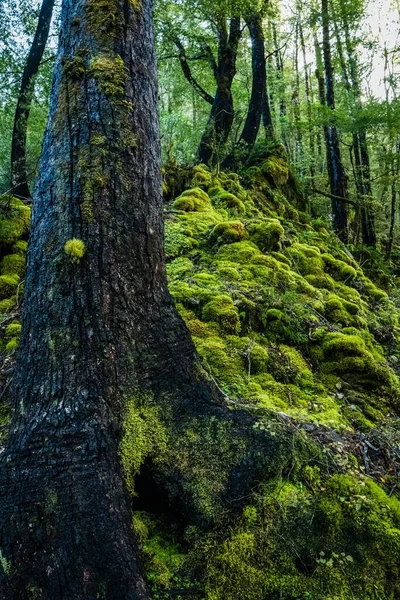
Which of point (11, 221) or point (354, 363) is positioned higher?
point (11, 221)

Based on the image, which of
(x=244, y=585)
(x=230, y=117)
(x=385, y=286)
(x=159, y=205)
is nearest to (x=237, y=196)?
(x=230, y=117)

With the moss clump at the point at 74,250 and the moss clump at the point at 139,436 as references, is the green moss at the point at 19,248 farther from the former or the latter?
the moss clump at the point at 139,436

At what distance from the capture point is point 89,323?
2215mm

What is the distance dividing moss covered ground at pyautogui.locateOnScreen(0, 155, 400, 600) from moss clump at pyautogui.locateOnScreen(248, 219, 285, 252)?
0.02 meters

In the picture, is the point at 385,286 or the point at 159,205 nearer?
the point at 159,205

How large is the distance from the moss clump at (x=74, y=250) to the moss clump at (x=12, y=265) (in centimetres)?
333

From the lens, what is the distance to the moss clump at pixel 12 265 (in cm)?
523

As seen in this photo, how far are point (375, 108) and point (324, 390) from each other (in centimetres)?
1031

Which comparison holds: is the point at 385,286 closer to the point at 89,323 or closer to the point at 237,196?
the point at 237,196

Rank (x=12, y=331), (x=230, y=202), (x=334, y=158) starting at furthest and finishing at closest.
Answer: (x=334, y=158) < (x=230, y=202) < (x=12, y=331)

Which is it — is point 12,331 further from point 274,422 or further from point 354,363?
point 354,363

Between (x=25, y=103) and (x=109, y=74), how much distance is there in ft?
24.6

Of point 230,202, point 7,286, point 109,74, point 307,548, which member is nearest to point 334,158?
point 230,202

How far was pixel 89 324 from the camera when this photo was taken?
2213mm
